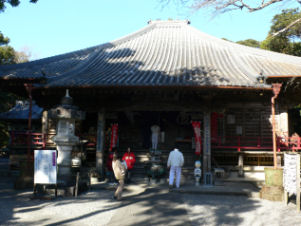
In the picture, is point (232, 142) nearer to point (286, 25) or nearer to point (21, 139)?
point (21, 139)

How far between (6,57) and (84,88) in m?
19.9

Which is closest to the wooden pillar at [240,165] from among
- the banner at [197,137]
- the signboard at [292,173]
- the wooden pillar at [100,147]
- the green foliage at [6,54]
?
the banner at [197,137]

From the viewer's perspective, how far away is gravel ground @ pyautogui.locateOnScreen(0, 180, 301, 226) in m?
5.39

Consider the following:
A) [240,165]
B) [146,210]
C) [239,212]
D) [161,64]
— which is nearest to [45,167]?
[146,210]

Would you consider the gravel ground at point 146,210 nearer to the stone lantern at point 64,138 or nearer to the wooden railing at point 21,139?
the stone lantern at point 64,138

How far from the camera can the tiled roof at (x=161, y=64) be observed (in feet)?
33.1

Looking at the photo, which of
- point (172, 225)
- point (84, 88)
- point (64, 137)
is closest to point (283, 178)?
point (172, 225)

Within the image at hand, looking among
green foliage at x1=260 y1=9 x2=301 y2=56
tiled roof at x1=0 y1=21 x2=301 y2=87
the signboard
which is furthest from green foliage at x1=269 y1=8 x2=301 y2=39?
the signboard

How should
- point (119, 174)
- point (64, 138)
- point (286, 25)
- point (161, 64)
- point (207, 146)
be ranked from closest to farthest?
1. point (119, 174)
2. point (64, 138)
3. point (207, 146)
4. point (161, 64)
5. point (286, 25)

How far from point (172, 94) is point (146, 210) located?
5.84 meters

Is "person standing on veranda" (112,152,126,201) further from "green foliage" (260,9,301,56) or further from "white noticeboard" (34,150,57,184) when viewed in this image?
"green foliage" (260,9,301,56)

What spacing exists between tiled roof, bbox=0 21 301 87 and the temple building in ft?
0.14

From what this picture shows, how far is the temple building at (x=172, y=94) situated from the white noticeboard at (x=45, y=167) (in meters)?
3.28

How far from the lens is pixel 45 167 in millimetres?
7352
